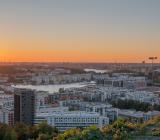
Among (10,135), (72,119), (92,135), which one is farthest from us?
(72,119)

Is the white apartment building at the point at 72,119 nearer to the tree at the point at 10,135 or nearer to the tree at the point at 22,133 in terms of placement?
the tree at the point at 22,133

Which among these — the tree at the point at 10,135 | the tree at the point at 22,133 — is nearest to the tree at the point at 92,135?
the tree at the point at 10,135

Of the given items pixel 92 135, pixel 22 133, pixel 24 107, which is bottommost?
pixel 24 107

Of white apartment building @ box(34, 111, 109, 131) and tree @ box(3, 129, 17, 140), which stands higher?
tree @ box(3, 129, 17, 140)

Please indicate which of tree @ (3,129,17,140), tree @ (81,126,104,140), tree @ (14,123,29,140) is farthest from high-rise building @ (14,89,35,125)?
tree @ (81,126,104,140)

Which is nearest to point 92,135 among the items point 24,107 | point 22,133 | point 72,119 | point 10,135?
point 10,135

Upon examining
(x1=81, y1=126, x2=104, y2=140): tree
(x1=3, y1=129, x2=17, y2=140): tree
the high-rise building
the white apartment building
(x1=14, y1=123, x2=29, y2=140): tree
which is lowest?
the white apartment building

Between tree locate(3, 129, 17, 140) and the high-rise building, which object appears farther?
the high-rise building

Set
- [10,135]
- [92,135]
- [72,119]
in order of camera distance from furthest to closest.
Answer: [72,119]
[10,135]
[92,135]

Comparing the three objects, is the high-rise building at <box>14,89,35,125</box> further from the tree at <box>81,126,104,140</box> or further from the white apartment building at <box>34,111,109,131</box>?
the tree at <box>81,126,104,140</box>

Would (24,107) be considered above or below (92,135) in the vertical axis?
below

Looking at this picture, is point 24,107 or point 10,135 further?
point 24,107

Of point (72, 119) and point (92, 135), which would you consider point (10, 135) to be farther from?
point (72, 119)
